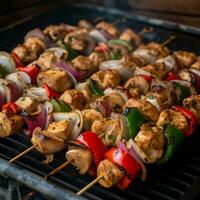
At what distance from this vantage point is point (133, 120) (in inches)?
118

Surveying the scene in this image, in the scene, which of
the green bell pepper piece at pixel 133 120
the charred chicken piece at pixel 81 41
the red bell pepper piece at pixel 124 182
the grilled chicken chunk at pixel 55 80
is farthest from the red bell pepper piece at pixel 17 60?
the red bell pepper piece at pixel 124 182

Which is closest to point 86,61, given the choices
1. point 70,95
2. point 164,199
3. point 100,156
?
point 70,95

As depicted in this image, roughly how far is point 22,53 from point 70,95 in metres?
0.94

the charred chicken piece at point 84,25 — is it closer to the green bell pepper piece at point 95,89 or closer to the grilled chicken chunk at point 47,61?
the grilled chicken chunk at point 47,61

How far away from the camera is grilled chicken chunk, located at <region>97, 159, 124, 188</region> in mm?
2650

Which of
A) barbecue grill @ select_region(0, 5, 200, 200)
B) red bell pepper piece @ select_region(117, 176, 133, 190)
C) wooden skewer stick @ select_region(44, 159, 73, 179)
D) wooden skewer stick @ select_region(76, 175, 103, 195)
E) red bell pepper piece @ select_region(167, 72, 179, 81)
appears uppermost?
red bell pepper piece @ select_region(167, 72, 179, 81)

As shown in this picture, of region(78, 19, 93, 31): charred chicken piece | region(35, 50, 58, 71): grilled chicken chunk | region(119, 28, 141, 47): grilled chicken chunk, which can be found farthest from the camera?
region(78, 19, 93, 31): charred chicken piece

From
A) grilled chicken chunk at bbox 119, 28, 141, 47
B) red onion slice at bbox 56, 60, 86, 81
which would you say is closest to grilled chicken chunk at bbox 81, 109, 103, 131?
red onion slice at bbox 56, 60, 86, 81

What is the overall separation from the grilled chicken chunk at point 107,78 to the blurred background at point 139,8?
1.94 m

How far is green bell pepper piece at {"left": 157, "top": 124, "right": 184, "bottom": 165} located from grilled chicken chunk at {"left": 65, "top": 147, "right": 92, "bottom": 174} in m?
0.46

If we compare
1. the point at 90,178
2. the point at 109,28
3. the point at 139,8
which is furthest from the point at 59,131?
the point at 139,8

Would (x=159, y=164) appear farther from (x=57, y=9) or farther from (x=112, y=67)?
(x=57, y=9)

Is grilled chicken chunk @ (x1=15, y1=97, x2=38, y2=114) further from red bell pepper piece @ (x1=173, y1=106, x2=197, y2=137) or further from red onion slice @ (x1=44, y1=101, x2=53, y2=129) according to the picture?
red bell pepper piece @ (x1=173, y1=106, x2=197, y2=137)

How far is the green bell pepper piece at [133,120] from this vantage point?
296 centimetres
